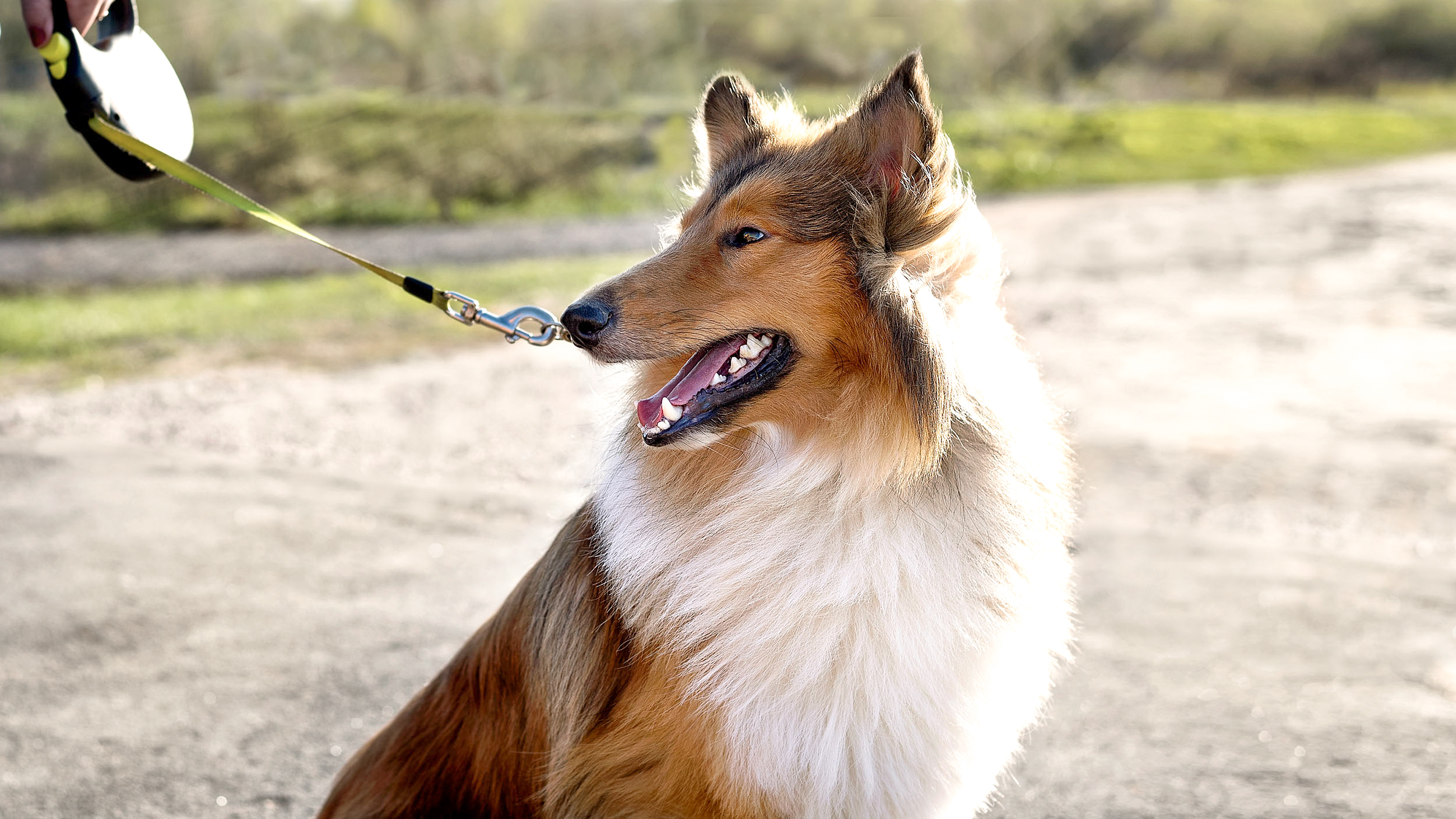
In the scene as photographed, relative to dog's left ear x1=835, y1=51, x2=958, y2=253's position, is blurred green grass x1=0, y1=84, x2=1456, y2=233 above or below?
below

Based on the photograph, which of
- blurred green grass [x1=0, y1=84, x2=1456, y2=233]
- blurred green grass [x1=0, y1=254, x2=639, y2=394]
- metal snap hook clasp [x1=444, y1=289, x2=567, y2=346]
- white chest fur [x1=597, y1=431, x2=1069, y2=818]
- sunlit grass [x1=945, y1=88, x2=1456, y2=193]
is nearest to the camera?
white chest fur [x1=597, y1=431, x2=1069, y2=818]

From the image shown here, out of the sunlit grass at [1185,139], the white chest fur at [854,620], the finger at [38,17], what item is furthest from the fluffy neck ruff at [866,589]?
the sunlit grass at [1185,139]

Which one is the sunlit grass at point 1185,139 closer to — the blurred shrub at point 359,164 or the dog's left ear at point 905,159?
the blurred shrub at point 359,164

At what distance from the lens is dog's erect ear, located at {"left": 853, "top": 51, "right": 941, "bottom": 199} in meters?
2.55

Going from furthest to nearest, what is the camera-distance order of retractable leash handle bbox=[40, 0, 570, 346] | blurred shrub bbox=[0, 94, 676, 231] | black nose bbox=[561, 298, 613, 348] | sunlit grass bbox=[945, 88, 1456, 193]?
sunlit grass bbox=[945, 88, 1456, 193] → blurred shrub bbox=[0, 94, 676, 231] → retractable leash handle bbox=[40, 0, 570, 346] → black nose bbox=[561, 298, 613, 348]

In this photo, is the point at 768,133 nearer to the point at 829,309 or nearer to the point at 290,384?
the point at 829,309

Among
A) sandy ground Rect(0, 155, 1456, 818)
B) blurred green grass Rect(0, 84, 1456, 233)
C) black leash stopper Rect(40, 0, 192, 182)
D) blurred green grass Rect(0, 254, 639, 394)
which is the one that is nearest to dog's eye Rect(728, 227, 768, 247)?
sandy ground Rect(0, 155, 1456, 818)

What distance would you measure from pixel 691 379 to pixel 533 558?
3.17 metres

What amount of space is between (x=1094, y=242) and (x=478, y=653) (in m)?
13.2

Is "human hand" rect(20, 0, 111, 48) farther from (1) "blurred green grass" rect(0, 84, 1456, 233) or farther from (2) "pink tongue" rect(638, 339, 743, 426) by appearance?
(1) "blurred green grass" rect(0, 84, 1456, 233)

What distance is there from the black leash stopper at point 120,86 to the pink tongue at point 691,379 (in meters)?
1.67

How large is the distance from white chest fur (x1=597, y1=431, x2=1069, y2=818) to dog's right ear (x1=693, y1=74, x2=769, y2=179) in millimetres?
872

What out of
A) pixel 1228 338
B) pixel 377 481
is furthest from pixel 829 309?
pixel 1228 338

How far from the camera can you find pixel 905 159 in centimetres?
261
